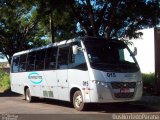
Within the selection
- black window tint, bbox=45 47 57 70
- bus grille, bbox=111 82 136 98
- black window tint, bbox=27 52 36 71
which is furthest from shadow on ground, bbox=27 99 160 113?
black window tint, bbox=27 52 36 71

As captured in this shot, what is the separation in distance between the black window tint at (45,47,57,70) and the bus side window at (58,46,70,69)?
0.53 meters

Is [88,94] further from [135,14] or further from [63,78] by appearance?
[135,14]

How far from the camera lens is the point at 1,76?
39719mm

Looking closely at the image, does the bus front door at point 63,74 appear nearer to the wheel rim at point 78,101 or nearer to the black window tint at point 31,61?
the wheel rim at point 78,101

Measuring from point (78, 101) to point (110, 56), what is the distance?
210cm

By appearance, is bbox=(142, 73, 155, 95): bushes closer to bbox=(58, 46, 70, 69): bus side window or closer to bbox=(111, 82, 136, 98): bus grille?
bbox=(111, 82, 136, 98): bus grille

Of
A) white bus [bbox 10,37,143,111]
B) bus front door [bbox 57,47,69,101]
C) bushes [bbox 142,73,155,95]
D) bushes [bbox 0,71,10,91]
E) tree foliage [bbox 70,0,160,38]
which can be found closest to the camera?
white bus [bbox 10,37,143,111]

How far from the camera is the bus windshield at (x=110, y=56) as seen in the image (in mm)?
15891

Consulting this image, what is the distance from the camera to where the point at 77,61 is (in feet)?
54.6

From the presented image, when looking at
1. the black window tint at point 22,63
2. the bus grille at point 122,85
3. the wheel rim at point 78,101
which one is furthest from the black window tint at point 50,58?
the bus grille at point 122,85

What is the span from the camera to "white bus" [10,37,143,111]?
15.5 metres

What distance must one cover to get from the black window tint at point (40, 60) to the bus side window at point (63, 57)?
6.44ft

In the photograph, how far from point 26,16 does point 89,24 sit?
58.6 feet

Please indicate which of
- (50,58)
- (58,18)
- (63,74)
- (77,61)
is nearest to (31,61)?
(50,58)
